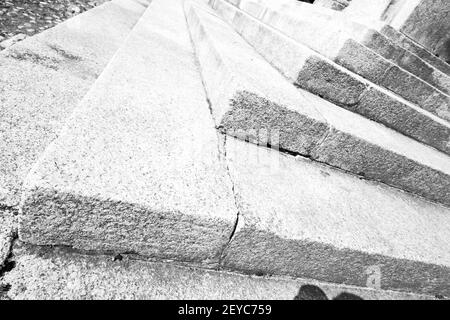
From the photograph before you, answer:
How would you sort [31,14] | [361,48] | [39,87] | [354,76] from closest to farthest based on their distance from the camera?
[39,87], [354,76], [361,48], [31,14]

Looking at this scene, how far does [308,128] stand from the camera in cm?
164

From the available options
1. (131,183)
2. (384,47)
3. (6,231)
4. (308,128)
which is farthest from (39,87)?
(384,47)

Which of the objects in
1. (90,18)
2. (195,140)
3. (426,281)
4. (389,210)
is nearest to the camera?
(195,140)

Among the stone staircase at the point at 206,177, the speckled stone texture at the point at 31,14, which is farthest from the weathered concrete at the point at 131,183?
the speckled stone texture at the point at 31,14

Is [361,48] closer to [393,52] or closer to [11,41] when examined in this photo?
[393,52]

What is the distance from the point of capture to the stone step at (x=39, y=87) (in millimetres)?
1103

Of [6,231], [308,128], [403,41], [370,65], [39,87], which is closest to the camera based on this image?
[6,231]

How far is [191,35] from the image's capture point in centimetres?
341

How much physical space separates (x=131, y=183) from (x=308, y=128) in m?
1.16

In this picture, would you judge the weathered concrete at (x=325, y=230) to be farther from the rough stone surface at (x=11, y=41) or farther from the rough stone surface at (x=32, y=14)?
the rough stone surface at (x=32, y=14)

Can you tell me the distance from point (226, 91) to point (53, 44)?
1.53 meters

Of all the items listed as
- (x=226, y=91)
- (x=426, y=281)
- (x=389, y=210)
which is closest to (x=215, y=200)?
(x=226, y=91)

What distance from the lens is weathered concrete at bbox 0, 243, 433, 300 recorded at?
0.85m
